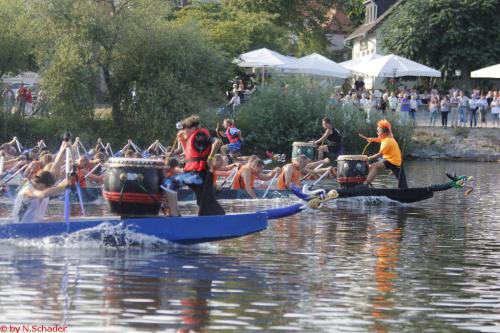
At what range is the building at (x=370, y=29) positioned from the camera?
7450 cm

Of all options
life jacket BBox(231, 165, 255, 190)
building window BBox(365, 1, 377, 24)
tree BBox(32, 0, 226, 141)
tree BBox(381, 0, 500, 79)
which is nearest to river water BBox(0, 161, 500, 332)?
life jacket BBox(231, 165, 255, 190)

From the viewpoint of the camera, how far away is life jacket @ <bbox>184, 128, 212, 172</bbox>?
17.0m

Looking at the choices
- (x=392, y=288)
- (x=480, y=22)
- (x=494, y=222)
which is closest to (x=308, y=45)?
(x=480, y=22)

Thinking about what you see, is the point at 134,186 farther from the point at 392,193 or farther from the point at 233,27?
the point at 233,27

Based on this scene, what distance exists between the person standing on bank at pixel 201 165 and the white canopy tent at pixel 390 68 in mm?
29556

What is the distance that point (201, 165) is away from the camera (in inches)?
670

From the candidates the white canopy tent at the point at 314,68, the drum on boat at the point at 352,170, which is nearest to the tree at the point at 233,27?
the white canopy tent at the point at 314,68

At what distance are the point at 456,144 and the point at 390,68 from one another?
4.42 metres

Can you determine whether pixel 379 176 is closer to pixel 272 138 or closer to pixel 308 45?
pixel 272 138

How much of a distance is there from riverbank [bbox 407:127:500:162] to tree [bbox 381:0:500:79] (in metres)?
11.7

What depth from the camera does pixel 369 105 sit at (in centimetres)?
4525

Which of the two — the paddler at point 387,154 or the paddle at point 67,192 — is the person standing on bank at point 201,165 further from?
the paddler at point 387,154

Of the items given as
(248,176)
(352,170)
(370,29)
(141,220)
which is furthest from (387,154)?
(370,29)

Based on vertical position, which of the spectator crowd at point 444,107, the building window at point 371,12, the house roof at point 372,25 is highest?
the building window at point 371,12
